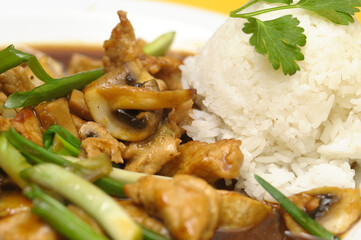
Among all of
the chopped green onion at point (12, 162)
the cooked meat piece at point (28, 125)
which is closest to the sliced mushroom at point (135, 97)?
the cooked meat piece at point (28, 125)

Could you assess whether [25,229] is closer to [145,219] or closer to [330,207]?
[145,219]

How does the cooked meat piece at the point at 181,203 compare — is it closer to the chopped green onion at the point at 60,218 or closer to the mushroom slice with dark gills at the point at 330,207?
the chopped green onion at the point at 60,218

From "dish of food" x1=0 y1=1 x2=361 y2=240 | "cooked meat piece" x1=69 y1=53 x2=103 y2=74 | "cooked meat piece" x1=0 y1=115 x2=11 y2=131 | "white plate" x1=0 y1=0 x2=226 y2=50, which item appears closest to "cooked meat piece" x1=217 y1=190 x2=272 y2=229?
"dish of food" x1=0 y1=1 x2=361 y2=240

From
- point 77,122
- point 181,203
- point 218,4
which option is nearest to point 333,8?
point 181,203

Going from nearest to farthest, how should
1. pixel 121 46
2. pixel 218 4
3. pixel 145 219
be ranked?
pixel 145 219 → pixel 121 46 → pixel 218 4

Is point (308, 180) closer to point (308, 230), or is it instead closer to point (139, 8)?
point (308, 230)
